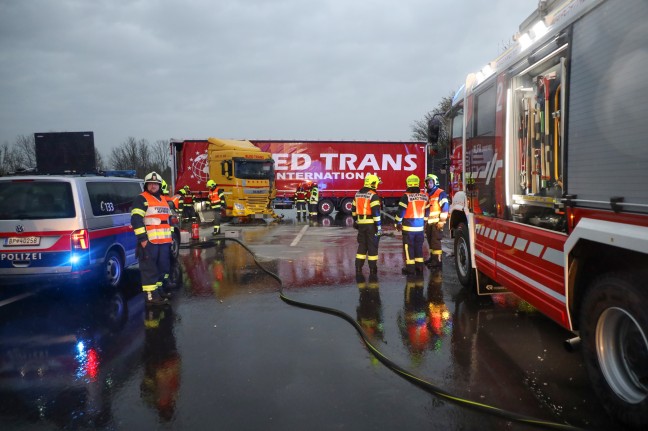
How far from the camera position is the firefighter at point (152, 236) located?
585 cm

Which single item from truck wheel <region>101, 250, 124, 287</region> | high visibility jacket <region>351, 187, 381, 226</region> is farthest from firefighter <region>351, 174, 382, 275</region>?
truck wheel <region>101, 250, 124, 287</region>

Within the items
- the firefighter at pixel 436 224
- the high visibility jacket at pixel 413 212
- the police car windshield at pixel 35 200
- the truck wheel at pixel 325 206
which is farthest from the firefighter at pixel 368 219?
the truck wheel at pixel 325 206

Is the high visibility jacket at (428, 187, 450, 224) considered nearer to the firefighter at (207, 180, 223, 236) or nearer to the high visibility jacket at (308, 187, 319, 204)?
the firefighter at (207, 180, 223, 236)

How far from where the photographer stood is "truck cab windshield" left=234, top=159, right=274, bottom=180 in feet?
56.4

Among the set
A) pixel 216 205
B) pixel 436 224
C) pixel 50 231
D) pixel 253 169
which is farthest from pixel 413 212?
pixel 253 169

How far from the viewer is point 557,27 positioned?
3.51 m

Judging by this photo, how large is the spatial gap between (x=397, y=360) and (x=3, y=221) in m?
5.44

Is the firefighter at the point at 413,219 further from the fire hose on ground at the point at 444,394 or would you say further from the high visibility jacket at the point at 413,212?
the fire hose on ground at the point at 444,394

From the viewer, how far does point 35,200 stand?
19.0ft

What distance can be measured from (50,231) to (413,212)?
5.63 m

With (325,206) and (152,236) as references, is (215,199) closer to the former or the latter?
(152,236)

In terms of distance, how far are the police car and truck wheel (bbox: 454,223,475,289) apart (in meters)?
5.42

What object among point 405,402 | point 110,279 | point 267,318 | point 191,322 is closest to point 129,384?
point 191,322

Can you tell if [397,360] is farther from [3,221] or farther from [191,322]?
[3,221]
